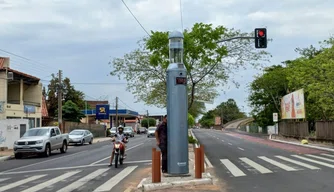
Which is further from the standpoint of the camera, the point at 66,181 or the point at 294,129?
the point at 294,129

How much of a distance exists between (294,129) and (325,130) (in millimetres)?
12234

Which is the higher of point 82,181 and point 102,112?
point 102,112

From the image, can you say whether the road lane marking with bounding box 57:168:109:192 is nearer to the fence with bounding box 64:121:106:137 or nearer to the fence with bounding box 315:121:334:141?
the fence with bounding box 315:121:334:141

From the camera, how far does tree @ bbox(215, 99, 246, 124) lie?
545 feet

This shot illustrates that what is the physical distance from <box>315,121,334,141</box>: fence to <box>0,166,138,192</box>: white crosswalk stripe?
75.2 ft

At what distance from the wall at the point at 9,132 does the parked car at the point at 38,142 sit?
4423 mm

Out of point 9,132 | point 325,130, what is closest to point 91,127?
point 9,132

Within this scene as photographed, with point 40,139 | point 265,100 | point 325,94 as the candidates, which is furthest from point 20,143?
point 265,100

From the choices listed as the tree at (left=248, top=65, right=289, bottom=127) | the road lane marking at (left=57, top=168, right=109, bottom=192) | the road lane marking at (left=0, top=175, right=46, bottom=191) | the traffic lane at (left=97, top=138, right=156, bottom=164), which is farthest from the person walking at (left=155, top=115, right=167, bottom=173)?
the tree at (left=248, top=65, right=289, bottom=127)

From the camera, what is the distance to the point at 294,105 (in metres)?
44.8

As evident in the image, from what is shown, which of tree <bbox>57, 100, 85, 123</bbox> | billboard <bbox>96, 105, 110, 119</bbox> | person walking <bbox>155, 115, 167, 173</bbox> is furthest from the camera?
billboard <bbox>96, 105, 110, 119</bbox>

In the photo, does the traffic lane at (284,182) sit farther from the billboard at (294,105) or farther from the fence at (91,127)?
the fence at (91,127)

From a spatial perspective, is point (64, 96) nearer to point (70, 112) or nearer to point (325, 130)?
point (70, 112)

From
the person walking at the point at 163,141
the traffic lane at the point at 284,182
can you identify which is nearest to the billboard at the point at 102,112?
the traffic lane at the point at 284,182
